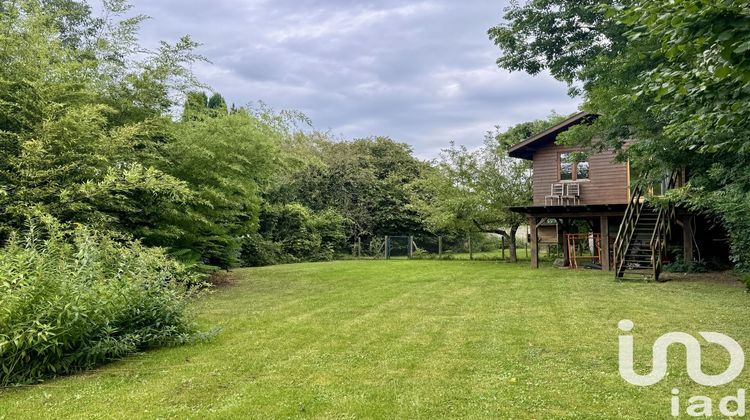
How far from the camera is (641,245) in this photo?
11.8 metres

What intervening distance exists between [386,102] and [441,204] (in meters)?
4.67

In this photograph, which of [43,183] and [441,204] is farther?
[441,204]

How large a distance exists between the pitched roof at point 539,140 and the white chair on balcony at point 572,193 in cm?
156

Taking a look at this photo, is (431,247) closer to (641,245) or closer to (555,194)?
(555,194)

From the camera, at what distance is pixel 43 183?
6172mm

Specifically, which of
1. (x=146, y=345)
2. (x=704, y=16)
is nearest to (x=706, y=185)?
(x=704, y=16)

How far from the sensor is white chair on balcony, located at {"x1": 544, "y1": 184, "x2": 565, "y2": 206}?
15242 millimetres

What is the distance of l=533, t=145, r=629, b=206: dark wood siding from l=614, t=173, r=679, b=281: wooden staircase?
6.39 feet

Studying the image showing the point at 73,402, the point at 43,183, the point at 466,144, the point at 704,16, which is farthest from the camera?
the point at 466,144

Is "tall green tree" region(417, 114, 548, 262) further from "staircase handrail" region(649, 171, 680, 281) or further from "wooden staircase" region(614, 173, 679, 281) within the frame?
"staircase handrail" region(649, 171, 680, 281)

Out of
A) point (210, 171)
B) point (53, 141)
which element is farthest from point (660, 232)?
point (53, 141)

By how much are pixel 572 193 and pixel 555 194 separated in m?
0.51

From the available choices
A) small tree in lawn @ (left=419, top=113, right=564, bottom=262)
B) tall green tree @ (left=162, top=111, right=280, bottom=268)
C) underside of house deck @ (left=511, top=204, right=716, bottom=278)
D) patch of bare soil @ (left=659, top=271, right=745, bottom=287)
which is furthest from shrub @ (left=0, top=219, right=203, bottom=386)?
small tree in lawn @ (left=419, top=113, right=564, bottom=262)

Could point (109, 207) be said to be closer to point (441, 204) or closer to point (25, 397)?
point (25, 397)
